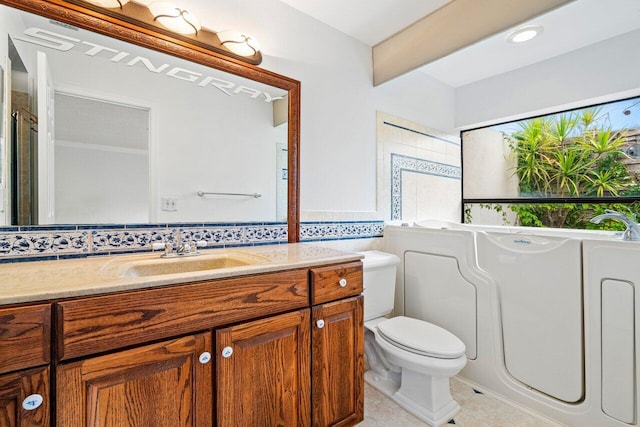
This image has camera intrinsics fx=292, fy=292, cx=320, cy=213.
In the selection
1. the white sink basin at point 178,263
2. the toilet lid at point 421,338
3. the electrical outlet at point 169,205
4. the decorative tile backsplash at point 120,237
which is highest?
the electrical outlet at point 169,205

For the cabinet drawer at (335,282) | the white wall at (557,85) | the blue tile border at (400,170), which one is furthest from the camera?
the blue tile border at (400,170)

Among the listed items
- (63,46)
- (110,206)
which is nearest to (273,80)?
(63,46)

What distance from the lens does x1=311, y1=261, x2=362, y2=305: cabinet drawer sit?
1.21m

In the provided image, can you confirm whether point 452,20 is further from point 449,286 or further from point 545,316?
point 545,316

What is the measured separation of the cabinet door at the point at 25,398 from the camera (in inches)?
27.1

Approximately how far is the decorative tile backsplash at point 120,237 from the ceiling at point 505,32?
1370 mm

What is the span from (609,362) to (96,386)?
2065 mm

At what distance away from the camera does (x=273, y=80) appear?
5.61ft

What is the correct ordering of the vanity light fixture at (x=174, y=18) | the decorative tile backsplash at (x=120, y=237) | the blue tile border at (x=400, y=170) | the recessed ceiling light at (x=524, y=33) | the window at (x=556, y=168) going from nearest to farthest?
the decorative tile backsplash at (x=120, y=237) < the vanity light fixture at (x=174, y=18) < the recessed ceiling light at (x=524, y=33) < the window at (x=556, y=168) < the blue tile border at (x=400, y=170)

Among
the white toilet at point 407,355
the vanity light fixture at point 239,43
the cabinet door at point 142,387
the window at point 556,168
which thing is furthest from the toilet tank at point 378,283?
the window at point 556,168

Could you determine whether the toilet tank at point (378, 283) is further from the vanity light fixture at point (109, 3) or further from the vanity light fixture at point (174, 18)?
the vanity light fixture at point (109, 3)

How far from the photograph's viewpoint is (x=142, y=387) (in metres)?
0.85

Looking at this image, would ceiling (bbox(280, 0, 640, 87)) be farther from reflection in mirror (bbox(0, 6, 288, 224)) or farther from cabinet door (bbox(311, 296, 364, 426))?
cabinet door (bbox(311, 296, 364, 426))

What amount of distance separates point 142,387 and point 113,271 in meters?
0.40
